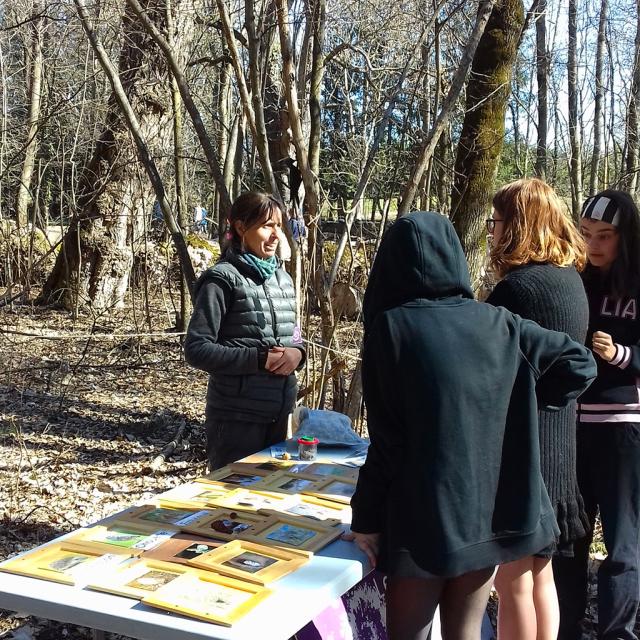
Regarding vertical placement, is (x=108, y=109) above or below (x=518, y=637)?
above

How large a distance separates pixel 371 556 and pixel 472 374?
564mm

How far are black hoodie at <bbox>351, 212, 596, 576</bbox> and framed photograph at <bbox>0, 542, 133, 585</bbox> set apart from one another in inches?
24.7

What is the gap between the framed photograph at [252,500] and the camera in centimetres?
230

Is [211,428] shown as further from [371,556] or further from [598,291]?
[598,291]

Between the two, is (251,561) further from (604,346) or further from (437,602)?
(604,346)

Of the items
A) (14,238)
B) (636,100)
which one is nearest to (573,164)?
(636,100)

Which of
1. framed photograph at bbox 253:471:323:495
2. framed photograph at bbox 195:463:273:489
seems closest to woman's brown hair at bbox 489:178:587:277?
framed photograph at bbox 253:471:323:495

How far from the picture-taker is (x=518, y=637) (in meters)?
2.22

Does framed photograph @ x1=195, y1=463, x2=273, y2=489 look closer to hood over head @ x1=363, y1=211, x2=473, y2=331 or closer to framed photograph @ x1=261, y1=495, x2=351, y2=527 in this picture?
framed photograph @ x1=261, y1=495, x2=351, y2=527

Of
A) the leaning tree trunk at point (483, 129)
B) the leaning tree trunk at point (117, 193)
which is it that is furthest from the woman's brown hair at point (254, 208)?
the leaning tree trunk at point (117, 193)

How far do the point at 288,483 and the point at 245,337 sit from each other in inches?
22.8

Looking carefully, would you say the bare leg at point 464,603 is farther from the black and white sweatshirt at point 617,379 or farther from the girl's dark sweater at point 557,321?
the black and white sweatshirt at point 617,379

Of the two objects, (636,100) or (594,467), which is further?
(636,100)

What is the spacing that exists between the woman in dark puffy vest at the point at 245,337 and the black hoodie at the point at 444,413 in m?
0.91
